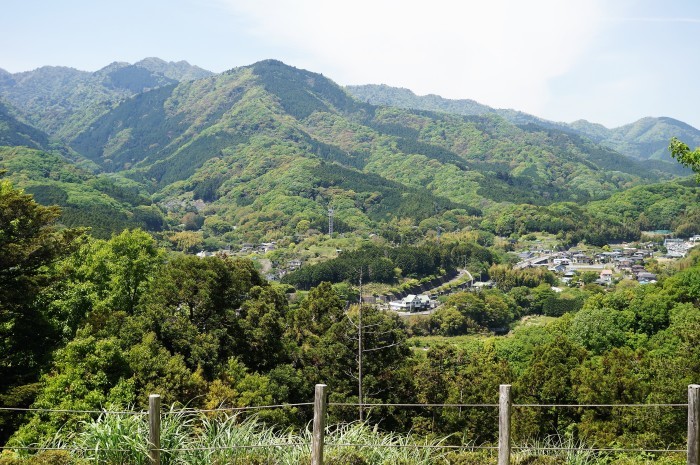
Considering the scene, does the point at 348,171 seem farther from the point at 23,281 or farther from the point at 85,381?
the point at 85,381

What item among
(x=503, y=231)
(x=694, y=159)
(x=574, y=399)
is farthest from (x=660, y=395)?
(x=503, y=231)

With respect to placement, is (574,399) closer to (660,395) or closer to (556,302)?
(660,395)

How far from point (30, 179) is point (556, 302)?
81935mm

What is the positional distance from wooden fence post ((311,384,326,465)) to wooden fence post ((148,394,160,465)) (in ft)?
3.95

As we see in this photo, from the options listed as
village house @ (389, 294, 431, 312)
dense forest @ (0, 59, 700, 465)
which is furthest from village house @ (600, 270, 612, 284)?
village house @ (389, 294, 431, 312)

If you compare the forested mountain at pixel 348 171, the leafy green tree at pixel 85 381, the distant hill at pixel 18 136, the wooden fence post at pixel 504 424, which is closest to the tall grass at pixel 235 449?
the wooden fence post at pixel 504 424

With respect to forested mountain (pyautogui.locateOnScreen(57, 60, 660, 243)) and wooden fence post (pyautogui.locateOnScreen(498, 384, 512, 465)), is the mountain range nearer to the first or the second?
forested mountain (pyautogui.locateOnScreen(57, 60, 660, 243))

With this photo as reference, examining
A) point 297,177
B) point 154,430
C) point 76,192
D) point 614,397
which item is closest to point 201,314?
point 614,397

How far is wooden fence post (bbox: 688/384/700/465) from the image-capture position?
425 centimetres

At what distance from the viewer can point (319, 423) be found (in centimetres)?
445

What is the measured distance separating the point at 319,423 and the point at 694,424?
281cm

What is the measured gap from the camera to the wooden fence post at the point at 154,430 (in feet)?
14.3

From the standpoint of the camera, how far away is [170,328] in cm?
1497

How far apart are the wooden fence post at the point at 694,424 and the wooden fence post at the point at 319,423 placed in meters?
2.72
